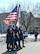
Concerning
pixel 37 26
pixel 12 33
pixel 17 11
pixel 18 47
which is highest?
pixel 17 11

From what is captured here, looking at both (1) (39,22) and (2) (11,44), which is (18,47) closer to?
(2) (11,44)

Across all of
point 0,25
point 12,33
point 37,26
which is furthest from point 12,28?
point 37,26

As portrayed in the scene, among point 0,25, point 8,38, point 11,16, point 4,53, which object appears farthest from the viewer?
point 0,25

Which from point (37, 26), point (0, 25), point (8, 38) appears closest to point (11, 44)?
point (8, 38)

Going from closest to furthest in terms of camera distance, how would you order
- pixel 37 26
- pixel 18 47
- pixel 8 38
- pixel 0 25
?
pixel 8 38, pixel 18 47, pixel 0 25, pixel 37 26

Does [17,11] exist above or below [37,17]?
above

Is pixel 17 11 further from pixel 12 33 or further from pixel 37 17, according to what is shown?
pixel 37 17

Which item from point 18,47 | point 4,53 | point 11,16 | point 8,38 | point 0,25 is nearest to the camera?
point 4,53

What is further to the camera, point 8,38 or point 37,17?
point 37,17

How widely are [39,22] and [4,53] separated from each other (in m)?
62.9

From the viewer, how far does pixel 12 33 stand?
15.0 metres

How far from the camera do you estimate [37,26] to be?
73562mm

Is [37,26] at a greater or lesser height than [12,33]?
lesser

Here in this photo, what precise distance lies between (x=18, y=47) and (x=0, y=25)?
52368mm
